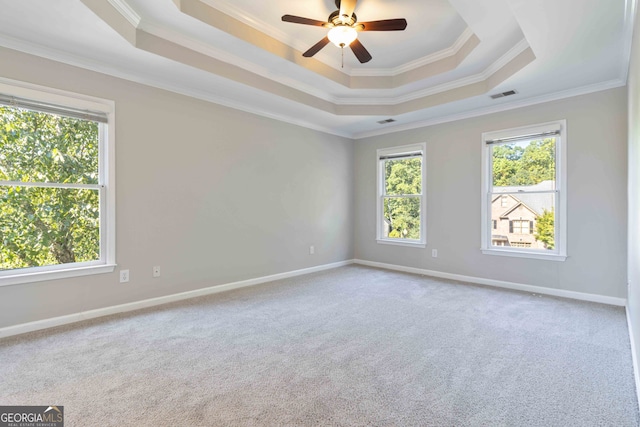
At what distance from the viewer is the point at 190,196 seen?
3.86 meters

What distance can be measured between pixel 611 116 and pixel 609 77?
422 millimetres

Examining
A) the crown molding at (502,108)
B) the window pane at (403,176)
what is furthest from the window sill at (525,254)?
the crown molding at (502,108)

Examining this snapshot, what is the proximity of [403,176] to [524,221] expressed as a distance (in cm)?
196

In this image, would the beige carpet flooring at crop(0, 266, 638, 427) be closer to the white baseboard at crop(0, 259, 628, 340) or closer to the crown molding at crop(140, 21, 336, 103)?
the white baseboard at crop(0, 259, 628, 340)

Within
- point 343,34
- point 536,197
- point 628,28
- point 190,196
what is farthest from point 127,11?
point 536,197

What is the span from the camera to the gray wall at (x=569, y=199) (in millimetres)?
3539

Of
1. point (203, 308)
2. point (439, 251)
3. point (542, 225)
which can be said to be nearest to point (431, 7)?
point (542, 225)

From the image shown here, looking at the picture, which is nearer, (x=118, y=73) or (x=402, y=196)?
(x=118, y=73)

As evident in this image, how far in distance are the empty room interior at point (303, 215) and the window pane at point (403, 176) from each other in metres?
0.09

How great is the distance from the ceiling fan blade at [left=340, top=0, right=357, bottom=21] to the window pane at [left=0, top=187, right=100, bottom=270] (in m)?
2.90

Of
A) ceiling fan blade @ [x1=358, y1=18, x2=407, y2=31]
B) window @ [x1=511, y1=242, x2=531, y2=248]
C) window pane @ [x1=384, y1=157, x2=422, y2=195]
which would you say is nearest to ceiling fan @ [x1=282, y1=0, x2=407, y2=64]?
ceiling fan blade @ [x1=358, y1=18, x2=407, y2=31]

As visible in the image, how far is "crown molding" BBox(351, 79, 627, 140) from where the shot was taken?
11.8ft

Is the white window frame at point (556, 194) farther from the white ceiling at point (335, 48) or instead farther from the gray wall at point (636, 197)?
the gray wall at point (636, 197)

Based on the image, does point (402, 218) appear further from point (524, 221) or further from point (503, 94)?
point (503, 94)
